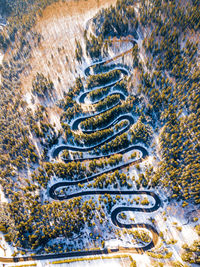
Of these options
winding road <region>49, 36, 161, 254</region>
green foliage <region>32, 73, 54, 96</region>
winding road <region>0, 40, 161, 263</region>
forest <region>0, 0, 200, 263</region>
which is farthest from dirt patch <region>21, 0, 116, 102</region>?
winding road <region>49, 36, 161, 254</region>

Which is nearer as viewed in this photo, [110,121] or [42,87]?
[110,121]

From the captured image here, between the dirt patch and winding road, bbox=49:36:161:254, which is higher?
the dirt patch

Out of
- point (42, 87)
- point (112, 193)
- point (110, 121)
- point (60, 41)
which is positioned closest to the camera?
point (112, 193)

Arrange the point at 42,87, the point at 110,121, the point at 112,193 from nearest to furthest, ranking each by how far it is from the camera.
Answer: the point at 112,193 < the point at 110,121 < the point at 42,87

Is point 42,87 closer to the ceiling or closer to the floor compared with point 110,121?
closer to the ceiling

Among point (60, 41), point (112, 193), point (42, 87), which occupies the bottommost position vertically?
point (112, 193)

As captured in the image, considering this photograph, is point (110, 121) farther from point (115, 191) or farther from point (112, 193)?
point (112, 193)

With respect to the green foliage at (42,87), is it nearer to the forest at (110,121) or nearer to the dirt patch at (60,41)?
the forest at (110,121)

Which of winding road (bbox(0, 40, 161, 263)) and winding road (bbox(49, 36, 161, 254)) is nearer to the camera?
winding road (bbox(0, 40, 161, 263))

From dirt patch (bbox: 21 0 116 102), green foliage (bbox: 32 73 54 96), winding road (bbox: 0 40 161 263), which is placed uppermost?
dirt patch (bbox: 21 0 116 102)

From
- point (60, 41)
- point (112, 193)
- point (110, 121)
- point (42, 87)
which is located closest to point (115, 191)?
point (112, 193)

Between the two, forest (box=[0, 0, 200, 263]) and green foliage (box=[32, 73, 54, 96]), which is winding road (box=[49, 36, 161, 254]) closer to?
forest (box=[0, 0, 200, 263])

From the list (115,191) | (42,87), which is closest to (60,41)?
(42,87)
